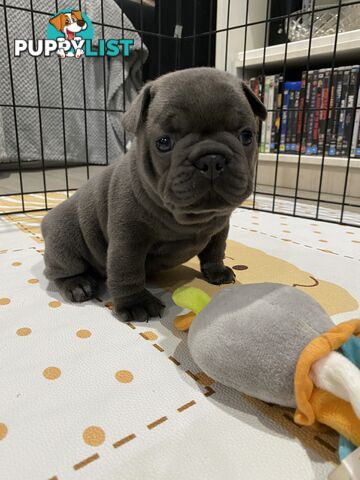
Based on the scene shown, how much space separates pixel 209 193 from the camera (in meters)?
0.65

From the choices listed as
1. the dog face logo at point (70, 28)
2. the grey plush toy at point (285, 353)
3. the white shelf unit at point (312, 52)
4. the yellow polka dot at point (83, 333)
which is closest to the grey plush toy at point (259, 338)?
the grey plush toy at point (285, 353)

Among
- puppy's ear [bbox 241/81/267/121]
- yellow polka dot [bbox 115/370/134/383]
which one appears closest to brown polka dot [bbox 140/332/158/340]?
yellow polka dot [bbox 115/370/134/383]

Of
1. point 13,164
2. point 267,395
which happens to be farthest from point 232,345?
point 13,164

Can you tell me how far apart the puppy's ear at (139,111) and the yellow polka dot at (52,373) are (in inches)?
17.8

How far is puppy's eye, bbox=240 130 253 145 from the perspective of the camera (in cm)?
69

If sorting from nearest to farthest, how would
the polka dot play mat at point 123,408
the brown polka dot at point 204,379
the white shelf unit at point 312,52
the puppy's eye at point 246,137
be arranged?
the polka dot play mat at point 123,408
the brown polka dot at point 204,379
the puppy's eye at point 246,137
the white shelf unit at point 312,52

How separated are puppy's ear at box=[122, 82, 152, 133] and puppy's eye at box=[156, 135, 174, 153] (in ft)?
0.24

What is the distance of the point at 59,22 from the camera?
1929 mm

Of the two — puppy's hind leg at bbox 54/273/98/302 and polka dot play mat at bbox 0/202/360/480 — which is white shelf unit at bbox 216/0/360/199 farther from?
puppy's hind leg at bbox 54/273/98/302

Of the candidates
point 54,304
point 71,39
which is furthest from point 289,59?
point 54,304

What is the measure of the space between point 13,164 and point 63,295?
7.60 feet

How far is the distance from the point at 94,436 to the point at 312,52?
84.5 inches

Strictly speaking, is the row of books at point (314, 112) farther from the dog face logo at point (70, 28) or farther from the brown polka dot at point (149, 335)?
the brown polka dot at point (149, 335)

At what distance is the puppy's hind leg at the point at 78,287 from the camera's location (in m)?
0.87
